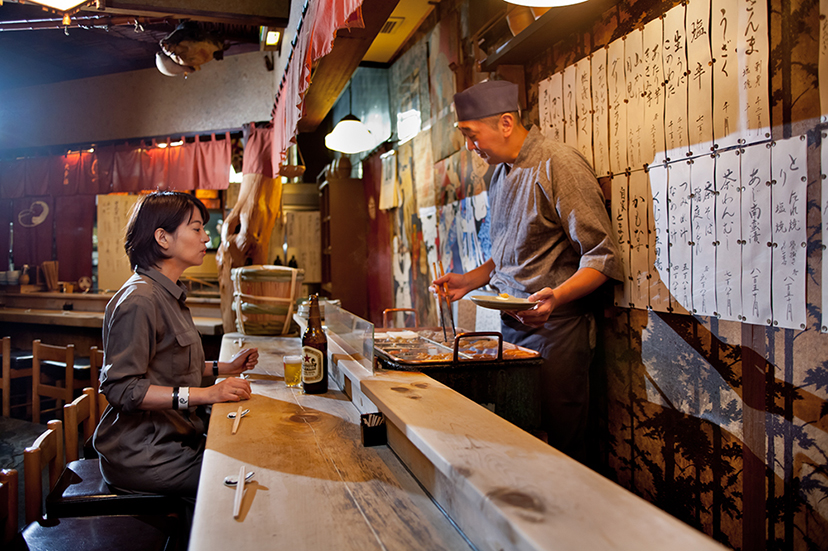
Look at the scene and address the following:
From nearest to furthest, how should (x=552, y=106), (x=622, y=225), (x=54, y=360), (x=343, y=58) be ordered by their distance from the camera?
(x=622, y=225) → (x=552, y=106) → (x=343, y=58) → (x=54, y=360)

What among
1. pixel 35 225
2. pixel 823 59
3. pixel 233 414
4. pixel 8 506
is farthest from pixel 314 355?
pixel 35 225

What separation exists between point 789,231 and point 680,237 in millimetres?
443

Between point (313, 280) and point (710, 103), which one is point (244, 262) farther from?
point (710, 103)

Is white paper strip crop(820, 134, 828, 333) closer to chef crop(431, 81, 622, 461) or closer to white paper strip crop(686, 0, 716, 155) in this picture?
white paper strip crop(686, 0, 716, 155)

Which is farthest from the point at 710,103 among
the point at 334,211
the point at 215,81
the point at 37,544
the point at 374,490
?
the point at 215,81

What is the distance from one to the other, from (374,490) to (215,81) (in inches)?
285

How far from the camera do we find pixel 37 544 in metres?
1.49

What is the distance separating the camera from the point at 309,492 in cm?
122

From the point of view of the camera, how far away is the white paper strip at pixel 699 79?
6.07 ft

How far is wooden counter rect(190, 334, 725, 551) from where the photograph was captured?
77 centimetres

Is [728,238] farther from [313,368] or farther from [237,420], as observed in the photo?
[237,420]

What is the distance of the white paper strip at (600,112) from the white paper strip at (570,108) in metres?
0.14

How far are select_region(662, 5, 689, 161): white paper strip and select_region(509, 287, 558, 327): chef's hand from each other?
73 cm

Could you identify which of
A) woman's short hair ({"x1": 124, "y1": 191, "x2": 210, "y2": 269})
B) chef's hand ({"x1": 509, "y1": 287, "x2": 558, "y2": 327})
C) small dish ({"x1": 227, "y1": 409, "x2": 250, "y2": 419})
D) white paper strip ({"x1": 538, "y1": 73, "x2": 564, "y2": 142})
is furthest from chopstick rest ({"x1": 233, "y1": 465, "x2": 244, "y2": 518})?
white paper strip ({"x1": 538, "y1": 73, "x2": 564, "y2": 142})
